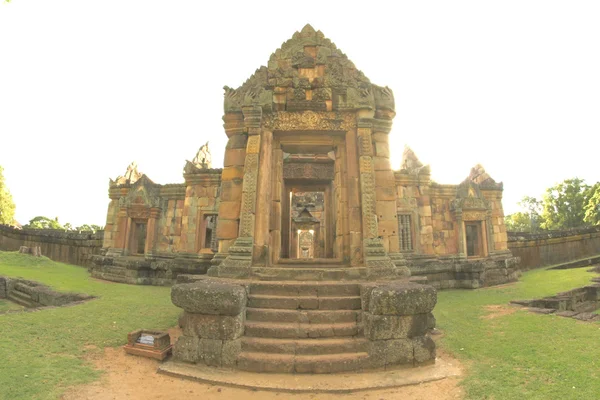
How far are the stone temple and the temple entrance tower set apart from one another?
0.08ft

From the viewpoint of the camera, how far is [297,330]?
4859 millimetres

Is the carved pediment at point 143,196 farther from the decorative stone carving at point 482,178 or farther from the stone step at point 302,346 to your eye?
the decorative stone carving at point 482,178

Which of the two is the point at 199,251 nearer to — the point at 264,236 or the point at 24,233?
the point at 264,236

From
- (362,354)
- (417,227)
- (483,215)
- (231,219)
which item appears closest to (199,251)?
(231,219)

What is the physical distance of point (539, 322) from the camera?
6375 mm

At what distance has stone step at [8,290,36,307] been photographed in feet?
31.0

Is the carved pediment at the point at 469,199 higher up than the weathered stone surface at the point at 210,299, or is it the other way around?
the carved pediment at the point at 469,199

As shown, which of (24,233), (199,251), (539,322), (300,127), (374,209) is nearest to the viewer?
(539,322)

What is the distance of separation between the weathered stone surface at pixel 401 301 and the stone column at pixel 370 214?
1.33 m

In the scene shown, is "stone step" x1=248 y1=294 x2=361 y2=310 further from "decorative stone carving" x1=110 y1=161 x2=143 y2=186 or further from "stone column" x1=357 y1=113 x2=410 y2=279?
"decorative stone carving" x1=110 y1=161 x2=143 y2=186

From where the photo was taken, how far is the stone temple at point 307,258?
4582 millimetres

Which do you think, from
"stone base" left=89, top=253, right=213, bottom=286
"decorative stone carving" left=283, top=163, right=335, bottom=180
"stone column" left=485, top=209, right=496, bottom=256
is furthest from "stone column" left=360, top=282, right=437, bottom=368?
"stone column" left=485, top=209, right=496, bottom=256

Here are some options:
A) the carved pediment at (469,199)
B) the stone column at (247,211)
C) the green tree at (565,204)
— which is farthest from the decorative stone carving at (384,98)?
the green tree at (565,204)

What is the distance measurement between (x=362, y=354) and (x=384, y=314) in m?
0.62
